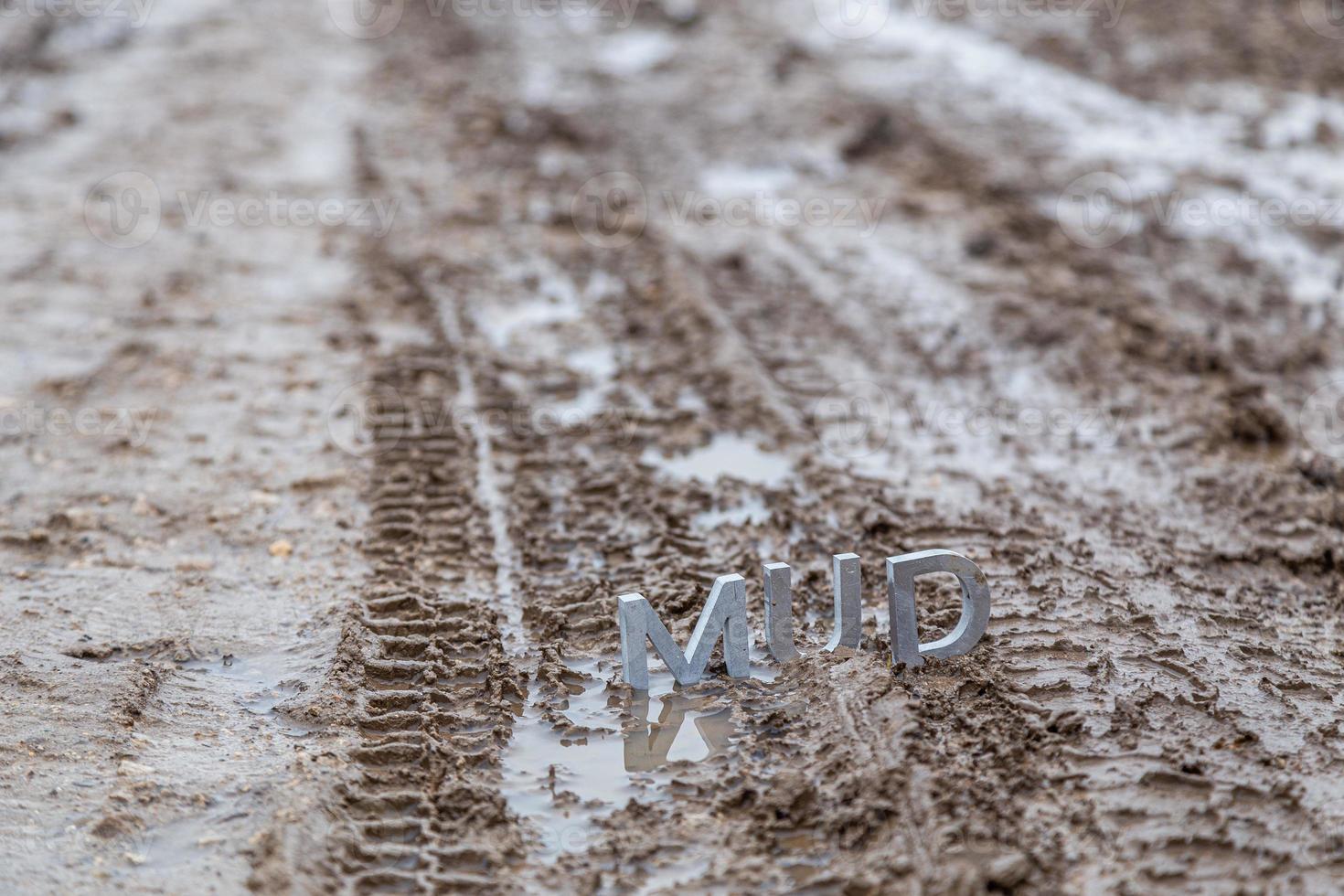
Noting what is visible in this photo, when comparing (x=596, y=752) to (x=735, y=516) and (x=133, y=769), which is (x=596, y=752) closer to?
(x=133, y=769)

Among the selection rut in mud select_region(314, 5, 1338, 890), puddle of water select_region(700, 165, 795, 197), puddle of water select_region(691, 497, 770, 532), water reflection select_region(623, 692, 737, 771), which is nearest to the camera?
rut in mud select_region(314, 5, 1338, 890)

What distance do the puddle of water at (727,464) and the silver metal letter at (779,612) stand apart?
1.35 metres

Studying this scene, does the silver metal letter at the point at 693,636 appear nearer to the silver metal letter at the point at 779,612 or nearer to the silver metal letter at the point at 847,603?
the silver metal letter at the point at 779,612

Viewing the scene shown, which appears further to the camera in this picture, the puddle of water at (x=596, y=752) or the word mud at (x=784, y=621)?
the word mud at (x=784, y=621)

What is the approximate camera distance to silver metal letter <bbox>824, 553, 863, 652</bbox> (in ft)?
11.7

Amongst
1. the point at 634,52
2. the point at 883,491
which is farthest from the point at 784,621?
the point at 634,52

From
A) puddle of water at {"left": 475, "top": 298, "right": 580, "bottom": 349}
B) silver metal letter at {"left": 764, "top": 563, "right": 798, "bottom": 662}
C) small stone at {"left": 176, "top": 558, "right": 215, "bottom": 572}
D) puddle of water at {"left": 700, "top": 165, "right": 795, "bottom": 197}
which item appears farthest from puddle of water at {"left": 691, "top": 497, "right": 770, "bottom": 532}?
puddle of water at {"left": 700, "top": 165, "right": 795, "bottom": 197}

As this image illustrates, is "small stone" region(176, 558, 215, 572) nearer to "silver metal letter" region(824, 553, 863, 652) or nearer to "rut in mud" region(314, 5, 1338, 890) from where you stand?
"rut in mud" region(314, 5, 1338, 890)

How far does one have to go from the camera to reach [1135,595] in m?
4.02

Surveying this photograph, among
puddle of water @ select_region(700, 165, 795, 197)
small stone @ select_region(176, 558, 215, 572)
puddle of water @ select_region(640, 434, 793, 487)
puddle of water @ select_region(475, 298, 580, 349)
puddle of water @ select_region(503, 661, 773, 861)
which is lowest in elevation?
small stone @ select_region(176, 558, 215, 572)

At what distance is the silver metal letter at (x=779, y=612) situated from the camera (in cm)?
358

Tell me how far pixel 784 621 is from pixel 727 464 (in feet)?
5.20

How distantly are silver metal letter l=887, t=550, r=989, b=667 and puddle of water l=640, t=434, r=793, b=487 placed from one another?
56.6 inches

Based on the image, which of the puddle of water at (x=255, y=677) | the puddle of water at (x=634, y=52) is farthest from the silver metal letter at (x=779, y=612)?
the puddle of water at (x=634, y=52)
